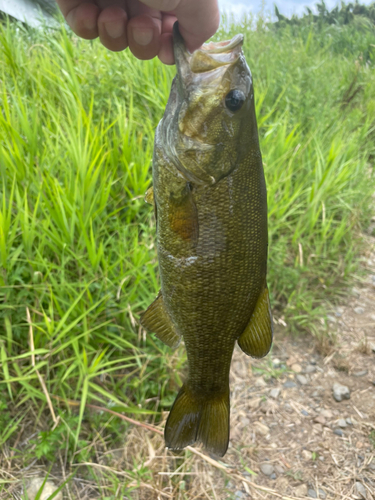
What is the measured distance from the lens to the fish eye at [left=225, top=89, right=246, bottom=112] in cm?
110

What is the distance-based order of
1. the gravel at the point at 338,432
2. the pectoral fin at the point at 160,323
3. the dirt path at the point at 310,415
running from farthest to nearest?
the gravel at the point at 338,432
the dirt path at the point at 310,415
the pectoral fin at the point at 160,323

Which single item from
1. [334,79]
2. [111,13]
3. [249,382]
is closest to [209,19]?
[111,13]

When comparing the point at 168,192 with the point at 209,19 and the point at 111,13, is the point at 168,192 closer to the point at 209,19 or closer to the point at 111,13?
the point at 209,19

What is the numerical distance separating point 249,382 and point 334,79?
4.11 metres

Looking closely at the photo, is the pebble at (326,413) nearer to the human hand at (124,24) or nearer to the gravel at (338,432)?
the gravel at (338,432)

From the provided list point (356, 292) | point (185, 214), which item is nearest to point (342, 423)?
point (356, 292)

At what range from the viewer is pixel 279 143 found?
3240 millimetres

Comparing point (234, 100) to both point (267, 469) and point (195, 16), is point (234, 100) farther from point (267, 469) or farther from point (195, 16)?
point (267, 469)

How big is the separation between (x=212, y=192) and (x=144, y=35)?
0.96m

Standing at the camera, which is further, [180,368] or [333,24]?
[333,24]

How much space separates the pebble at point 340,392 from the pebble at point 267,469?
2.39ft

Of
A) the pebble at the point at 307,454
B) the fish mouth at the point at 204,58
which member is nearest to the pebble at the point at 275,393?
the pebble at the point at 307,454

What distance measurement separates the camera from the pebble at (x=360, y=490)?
7.05ft

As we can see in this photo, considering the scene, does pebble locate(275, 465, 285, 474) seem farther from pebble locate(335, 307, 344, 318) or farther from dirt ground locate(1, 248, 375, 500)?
pebble locate(335, 307, 344, 318)
